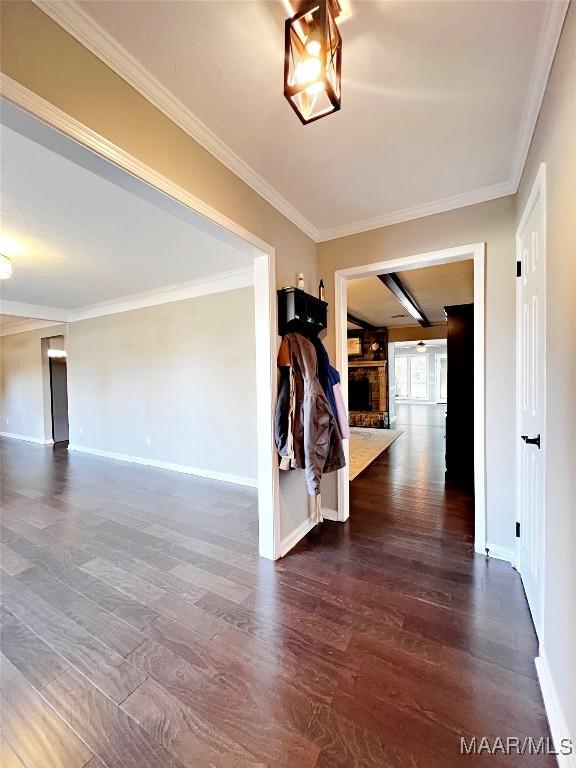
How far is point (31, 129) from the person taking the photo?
1038 mm

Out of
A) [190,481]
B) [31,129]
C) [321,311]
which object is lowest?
[190,481]

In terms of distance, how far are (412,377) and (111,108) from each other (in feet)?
47.4

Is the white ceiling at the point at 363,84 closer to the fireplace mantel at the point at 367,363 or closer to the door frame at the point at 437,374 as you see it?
the fireplace mantel at the point at 367,363

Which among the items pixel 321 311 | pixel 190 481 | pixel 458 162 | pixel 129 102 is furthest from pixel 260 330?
pixel 190 481

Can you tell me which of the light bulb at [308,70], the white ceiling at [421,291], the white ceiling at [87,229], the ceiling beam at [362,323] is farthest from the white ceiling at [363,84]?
the ceiling beam at [362,323]

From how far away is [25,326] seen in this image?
658cm

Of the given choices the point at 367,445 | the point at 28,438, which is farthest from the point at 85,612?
the point at 28,438

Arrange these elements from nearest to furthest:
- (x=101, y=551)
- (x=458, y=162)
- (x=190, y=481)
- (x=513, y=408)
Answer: (x=458, y=162) → (x=513, y=408) → (x=101, y=551) → (x=190, y=481)

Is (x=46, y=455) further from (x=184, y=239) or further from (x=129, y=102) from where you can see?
(x=129, y=102)

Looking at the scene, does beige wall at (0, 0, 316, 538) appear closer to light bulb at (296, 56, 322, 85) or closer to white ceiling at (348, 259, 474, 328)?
light bulb at (296, 56, 322, 85)

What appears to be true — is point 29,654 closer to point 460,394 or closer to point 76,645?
point 76,645

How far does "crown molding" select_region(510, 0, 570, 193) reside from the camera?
1.07 meters

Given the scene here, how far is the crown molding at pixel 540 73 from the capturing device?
3.51 ft

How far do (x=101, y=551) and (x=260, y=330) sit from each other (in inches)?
82.4
